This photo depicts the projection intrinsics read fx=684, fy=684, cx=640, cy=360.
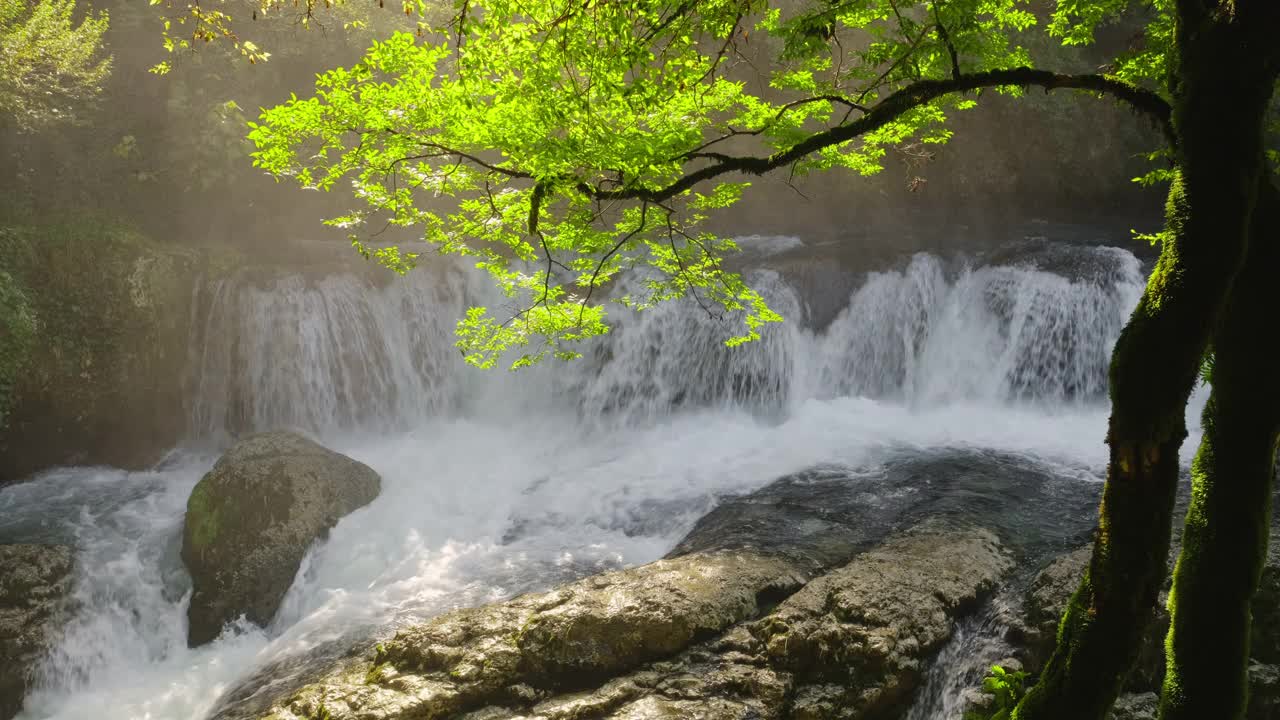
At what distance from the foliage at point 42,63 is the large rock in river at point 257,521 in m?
8.34

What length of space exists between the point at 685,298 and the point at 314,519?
26.2ft

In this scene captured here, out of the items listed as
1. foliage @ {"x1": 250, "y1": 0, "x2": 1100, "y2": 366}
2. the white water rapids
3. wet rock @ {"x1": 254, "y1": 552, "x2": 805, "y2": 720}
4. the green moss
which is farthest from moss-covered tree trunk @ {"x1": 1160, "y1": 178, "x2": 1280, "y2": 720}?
the green moss

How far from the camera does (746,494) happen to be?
9.44 metres

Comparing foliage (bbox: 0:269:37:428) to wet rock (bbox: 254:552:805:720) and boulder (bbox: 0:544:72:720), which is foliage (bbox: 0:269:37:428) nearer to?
boulder (bbox: 0:544:72:720)

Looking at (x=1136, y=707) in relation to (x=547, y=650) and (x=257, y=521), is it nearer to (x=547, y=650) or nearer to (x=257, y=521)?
(x=547, y=650)

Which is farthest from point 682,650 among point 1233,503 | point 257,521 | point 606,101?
point 257,521

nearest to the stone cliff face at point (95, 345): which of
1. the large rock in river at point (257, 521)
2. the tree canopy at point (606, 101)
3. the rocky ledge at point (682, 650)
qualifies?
the large rock in river at point (257, 521)

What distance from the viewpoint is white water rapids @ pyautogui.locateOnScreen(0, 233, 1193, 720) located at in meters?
8.11

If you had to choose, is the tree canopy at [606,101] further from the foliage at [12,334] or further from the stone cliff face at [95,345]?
the stone cliff face at [95,345]

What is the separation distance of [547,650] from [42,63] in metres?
14.9

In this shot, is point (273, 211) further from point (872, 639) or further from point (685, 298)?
point (872, 639)

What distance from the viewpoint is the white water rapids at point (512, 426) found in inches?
319

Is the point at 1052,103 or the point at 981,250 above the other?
the point at 1052,103

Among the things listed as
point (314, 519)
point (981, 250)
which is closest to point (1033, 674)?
point (314, 519)
